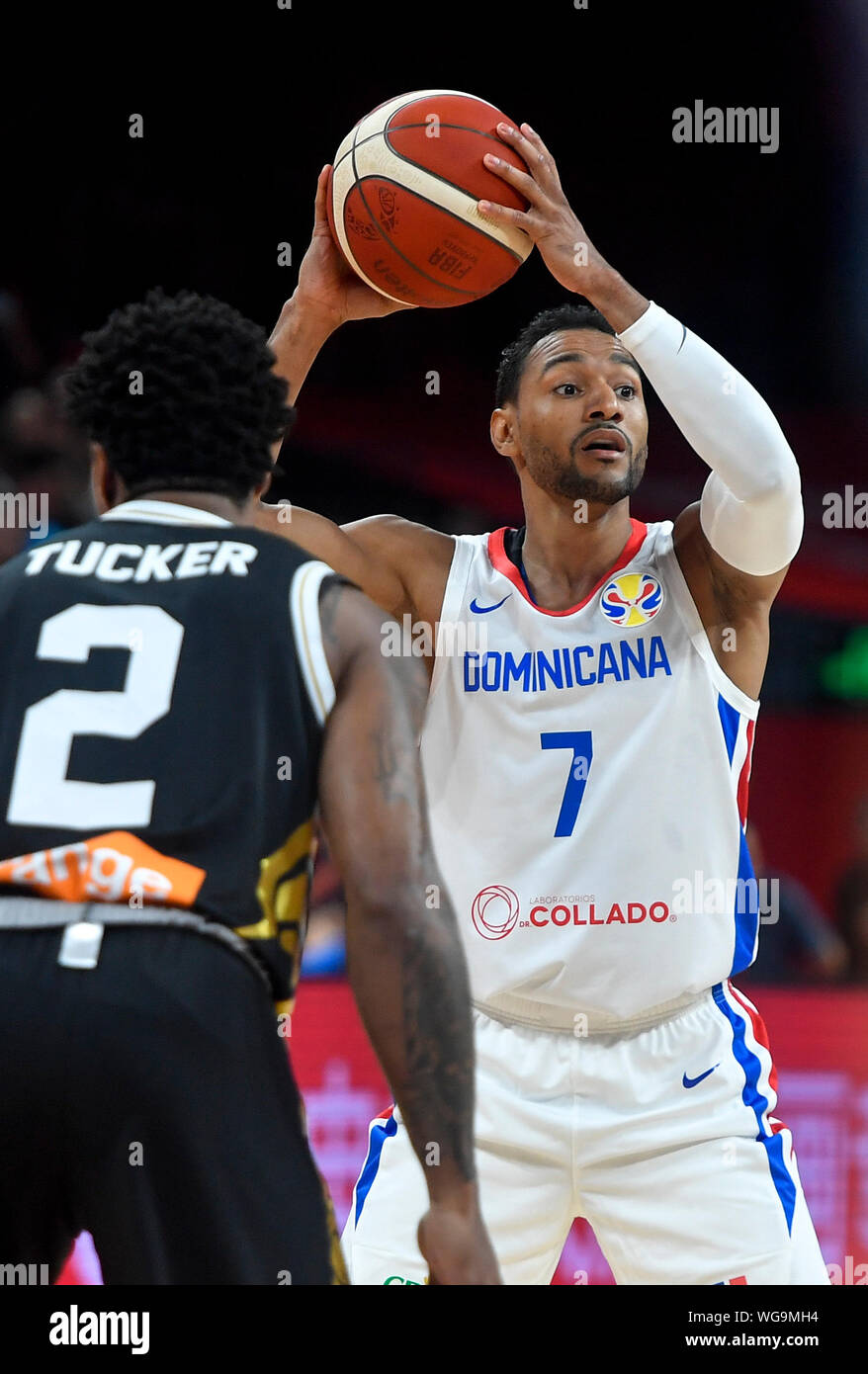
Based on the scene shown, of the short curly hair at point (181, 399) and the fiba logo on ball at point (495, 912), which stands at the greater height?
the short curly hair at point (181, 399)

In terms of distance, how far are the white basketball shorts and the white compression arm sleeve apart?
1.02 m

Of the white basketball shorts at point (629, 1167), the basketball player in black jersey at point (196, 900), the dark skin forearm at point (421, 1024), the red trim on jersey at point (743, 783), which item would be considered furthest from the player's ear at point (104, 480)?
the red trim on jersey at point (743, 783)

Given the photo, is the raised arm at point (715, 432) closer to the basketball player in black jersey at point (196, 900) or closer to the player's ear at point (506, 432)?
the player's ear at point (506, 432)

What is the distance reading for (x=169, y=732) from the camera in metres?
2.04

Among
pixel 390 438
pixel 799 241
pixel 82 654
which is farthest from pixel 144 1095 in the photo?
Result: pixel 799 241

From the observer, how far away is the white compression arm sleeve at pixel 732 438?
130 inches

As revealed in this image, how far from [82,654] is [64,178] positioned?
6.41 metres

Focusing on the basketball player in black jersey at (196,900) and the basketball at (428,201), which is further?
the basketball at (428,201)

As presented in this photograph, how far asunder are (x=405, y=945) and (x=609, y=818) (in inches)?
55.9

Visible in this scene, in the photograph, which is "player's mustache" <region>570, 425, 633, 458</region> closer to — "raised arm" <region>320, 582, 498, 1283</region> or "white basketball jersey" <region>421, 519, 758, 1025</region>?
"white basketball jersey" <region>421, 519, 758, 1025</region>

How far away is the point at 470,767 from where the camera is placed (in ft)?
11.5

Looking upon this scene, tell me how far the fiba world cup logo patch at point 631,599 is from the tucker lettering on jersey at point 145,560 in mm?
1535

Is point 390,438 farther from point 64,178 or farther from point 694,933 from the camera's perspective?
point 694,933

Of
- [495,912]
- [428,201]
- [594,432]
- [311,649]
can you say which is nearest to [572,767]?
[495,912]
